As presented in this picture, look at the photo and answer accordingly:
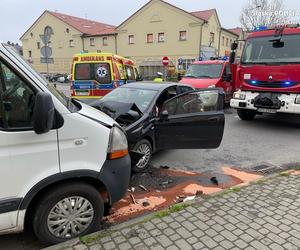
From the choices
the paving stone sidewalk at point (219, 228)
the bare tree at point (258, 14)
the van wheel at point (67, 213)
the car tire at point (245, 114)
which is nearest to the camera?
the van wheel at point (67, 213)

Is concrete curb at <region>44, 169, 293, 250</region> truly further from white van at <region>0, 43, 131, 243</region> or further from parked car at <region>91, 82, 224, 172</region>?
parked car at <region>91, 82, 224, 172</region>

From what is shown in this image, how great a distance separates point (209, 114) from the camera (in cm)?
541

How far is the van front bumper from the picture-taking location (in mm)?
2986

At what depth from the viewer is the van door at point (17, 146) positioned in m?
2.46

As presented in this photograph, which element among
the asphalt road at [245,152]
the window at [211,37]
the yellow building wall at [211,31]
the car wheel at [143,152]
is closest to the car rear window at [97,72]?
the asphalt road at [245,152]

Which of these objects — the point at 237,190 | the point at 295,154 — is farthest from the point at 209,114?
the point at 295,154

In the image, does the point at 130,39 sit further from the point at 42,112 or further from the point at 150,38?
the point at 42,112

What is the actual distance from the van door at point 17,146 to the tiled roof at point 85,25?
42.1 meters

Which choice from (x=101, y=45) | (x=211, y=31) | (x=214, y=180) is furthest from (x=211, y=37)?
(x=214, y=180)

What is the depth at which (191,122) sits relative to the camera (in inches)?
210

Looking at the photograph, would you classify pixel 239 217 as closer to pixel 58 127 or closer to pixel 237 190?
pixel 237 190

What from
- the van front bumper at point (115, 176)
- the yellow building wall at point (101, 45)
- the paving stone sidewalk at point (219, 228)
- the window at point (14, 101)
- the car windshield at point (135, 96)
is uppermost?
the yellow building wall at point (101, 45)

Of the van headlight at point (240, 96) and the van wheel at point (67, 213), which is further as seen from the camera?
the van headlight at point (240, 96)

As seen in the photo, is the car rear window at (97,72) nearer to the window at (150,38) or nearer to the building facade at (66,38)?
the window at (150,38)
